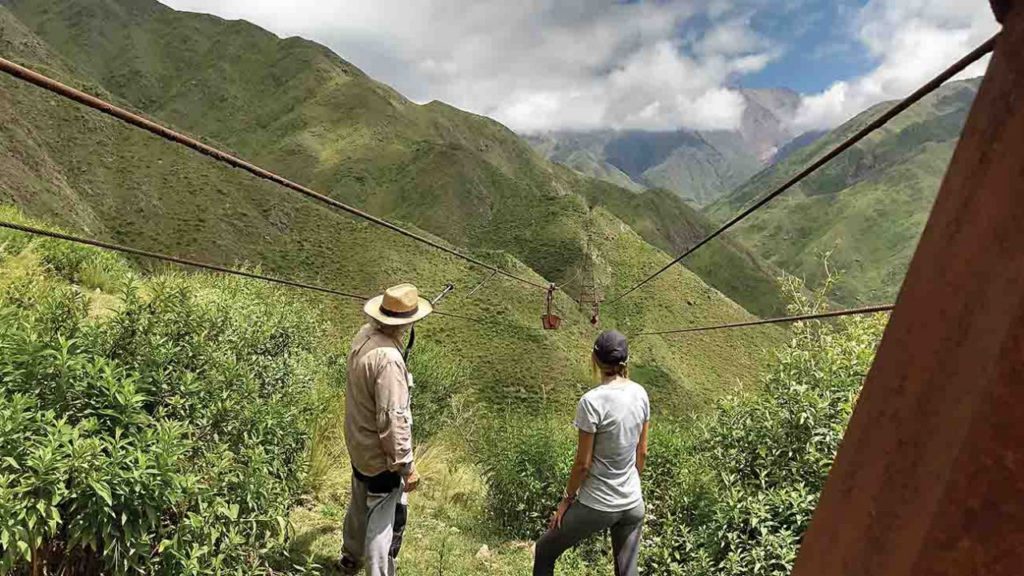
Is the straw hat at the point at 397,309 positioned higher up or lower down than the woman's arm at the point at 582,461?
higher up

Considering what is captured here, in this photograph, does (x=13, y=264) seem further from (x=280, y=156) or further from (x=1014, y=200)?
(x=280, y=156)

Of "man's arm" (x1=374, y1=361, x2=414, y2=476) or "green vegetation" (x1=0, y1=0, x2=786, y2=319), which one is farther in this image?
"green vegetation" (x1=0, y1=0, x2=786, y2=319)

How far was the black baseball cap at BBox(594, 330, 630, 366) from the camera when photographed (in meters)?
3.29

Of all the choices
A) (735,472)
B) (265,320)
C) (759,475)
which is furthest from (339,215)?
(759,475)

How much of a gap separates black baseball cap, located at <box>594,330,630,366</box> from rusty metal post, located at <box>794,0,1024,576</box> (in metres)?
2.63

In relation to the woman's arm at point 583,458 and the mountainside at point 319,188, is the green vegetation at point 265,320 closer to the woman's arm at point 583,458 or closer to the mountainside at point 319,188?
the mountainside at point 319,188

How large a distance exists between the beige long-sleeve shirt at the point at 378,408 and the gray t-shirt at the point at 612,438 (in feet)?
3.35

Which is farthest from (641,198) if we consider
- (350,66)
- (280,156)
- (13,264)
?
(13,264)

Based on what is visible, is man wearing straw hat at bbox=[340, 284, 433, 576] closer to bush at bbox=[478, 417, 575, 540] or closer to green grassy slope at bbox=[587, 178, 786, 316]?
bush at bbox=[478, 417, 575, 540]

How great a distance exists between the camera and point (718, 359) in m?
57.7

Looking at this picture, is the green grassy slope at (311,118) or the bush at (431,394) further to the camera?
the green grassy slope at (311,118)

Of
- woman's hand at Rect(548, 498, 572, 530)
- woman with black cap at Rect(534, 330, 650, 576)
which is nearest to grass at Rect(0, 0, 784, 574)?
woman's hand at Rect(548, 498, 572, 530)

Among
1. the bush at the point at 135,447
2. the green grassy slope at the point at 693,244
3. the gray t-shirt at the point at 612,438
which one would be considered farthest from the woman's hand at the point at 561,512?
the green grassy slope at the point at 693,244

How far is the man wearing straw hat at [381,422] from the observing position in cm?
331
